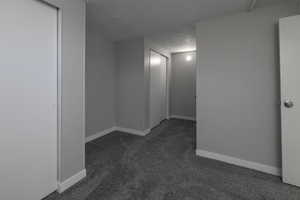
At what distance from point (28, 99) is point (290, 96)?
2896mm

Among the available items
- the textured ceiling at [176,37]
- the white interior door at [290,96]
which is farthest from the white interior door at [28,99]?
the white interior door at [290,96]

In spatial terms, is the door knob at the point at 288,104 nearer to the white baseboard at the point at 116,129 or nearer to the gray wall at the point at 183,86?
the white baseboard at the point at 116,129

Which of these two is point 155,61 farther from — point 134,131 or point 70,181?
point 70,181

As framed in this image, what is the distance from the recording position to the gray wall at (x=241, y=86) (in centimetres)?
196

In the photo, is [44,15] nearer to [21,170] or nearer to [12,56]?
[12,56]

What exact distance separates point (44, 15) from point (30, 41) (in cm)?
33

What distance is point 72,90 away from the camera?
5.63ft

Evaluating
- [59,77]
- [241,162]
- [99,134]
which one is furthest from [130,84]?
[241,162]

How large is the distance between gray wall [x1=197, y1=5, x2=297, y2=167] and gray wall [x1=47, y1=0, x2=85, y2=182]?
6.15 feet

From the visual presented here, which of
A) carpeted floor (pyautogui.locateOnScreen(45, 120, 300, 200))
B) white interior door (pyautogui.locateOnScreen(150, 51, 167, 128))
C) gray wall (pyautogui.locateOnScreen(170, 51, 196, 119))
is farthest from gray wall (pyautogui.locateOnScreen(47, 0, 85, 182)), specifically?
gray wall (pyautogui.locateOnScreen(170, 51, 196, 119))

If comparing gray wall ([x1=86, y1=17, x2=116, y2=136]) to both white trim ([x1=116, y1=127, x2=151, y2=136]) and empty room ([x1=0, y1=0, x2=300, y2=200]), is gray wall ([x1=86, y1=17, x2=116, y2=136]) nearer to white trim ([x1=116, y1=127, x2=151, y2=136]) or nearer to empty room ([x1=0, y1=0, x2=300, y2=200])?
empty room ([x1=0, y1=0, x2=300, y2=200])

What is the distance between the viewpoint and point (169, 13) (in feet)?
7.16

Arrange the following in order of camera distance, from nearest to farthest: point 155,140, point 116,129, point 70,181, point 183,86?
1. point 70,181
2. point 155,140
3. point 116,129
4. point 183,86

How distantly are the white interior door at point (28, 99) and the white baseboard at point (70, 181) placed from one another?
76 millimetres
